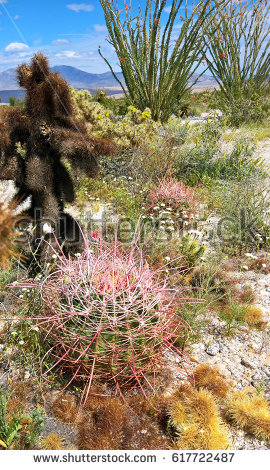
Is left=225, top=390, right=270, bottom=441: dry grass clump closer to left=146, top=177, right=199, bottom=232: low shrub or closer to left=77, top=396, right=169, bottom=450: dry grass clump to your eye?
left=77, top=396, right=169, bottom=450: dry grass clump

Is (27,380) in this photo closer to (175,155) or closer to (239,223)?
(239,223)

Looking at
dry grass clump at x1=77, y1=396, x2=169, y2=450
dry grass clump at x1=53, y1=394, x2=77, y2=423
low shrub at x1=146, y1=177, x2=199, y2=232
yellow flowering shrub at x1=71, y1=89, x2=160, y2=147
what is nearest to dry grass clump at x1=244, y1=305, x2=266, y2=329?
dry grass clump at x1=77, y1=396, x2=169, y2=450

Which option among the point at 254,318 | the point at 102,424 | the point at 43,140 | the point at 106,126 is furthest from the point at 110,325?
the point at 106,126

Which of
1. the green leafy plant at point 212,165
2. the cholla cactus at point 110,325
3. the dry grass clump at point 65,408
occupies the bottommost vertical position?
the dry grass clump at point 65,408

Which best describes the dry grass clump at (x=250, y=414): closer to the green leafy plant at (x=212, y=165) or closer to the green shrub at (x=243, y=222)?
the green shrub at (x=243, y=222)

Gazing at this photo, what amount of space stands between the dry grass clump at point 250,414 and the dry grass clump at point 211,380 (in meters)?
0.08

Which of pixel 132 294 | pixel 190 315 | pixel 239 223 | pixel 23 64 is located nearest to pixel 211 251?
pixel 239 223

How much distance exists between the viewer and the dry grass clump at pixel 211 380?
2012 millimetres

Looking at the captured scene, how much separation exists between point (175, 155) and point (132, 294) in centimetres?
376

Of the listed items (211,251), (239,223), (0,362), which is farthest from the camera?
(239,223)

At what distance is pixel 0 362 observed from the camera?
218cm

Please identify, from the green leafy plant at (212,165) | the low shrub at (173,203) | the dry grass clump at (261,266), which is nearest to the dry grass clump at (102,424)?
the dry grass clump at (261,266)

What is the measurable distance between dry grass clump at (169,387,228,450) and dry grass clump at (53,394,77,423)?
522mm

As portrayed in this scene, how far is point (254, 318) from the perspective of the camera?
8.65ft
